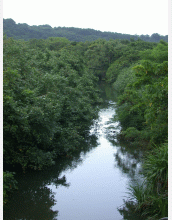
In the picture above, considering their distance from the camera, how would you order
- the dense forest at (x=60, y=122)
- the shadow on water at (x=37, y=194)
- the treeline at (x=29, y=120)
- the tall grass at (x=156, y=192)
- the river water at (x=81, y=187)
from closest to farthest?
the tall grass at (x=156, y=192)
the dense forest at (x=60, y=122)
the shadow on water at (x=37, y=194)
the river water at (x=81, y=187)
the treeline at (x=29, y=120)

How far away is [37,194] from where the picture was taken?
11.0 m

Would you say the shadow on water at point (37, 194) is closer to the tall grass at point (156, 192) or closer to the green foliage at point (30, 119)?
the green foliage at point (30, 119)

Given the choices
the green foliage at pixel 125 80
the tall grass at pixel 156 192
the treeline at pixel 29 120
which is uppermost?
the green foliage at pixel 125 80

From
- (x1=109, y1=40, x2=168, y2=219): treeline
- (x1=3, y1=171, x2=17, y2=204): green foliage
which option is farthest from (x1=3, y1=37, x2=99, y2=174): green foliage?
(x1=109, y1=40, x2=168, y2=219): treeline

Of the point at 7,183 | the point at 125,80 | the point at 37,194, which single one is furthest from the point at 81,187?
the point at 125,80

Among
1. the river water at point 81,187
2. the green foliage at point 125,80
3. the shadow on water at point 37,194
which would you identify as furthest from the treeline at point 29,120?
the green foliage at point 125,80

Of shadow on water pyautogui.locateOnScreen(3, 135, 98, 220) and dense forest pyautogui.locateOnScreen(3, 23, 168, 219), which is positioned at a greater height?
dense forest pyautogui.locateOnScreen(3, 23, 168, 219)

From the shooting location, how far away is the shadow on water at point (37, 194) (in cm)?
945

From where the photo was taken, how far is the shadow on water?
9445 millimetres

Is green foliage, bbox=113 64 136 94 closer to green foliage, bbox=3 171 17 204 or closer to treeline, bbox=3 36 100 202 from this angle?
treeline, bbox=3 36 100 202

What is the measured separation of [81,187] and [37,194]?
2.02 metres

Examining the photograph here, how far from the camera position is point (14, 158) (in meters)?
11.6

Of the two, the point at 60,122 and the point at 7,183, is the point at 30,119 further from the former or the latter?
the point at 60,122

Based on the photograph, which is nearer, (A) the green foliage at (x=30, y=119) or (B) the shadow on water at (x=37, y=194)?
(B) the shadow on water at (x=37, y=194)
